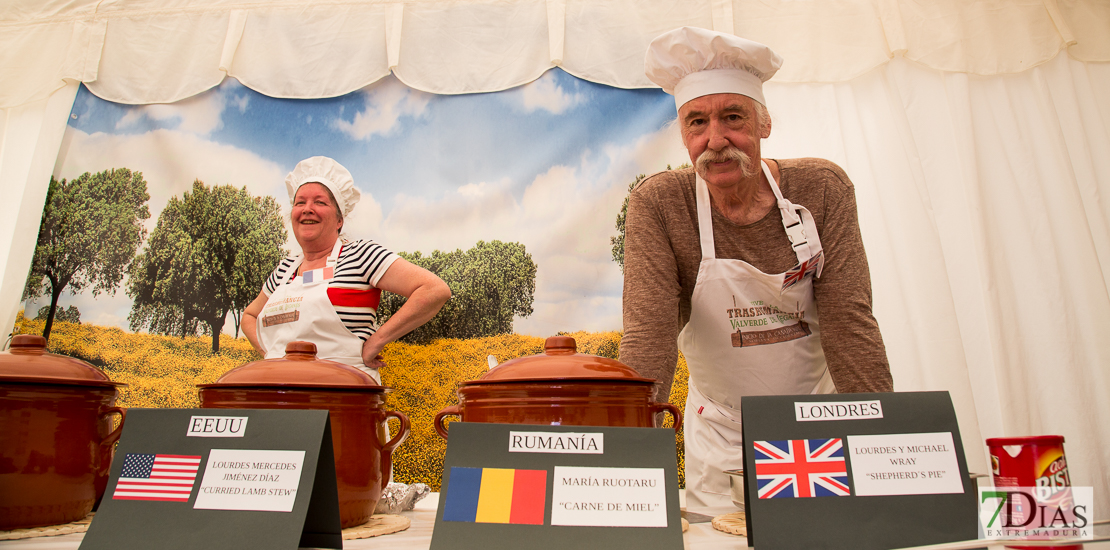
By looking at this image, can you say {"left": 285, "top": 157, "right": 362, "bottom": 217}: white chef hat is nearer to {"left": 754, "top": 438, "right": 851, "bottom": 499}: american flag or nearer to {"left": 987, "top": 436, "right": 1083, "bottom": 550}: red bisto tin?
{"left": 754, "top": 438, "right": 851, "bottom": 499}: american flag

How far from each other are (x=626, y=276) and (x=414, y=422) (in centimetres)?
165

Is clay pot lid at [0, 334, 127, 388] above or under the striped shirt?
under

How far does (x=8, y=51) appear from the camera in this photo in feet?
9.11

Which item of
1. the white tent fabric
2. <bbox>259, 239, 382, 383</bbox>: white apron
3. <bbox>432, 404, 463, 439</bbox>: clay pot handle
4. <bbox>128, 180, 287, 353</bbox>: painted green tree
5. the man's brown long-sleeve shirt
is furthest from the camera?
<bbox>128, 180, 287, 353</bbox>: painted green tree

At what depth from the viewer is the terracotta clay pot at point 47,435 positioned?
0.70 metres

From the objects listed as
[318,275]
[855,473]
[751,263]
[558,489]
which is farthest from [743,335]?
[318,275]

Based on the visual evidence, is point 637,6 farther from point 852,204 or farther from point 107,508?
point 107,508

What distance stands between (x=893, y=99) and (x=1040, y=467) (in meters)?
Answer: 2.25

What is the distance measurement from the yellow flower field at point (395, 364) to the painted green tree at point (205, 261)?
80 mm

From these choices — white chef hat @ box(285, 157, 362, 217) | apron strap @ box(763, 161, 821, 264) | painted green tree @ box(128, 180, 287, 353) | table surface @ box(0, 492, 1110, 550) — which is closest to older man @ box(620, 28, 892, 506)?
apron strap @ box(763, 161, 821, 264)

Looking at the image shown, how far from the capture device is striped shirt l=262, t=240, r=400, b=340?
238 cm

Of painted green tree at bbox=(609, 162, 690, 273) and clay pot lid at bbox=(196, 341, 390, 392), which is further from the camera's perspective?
painted green tree at bbox=(609, 162, 690, 273)

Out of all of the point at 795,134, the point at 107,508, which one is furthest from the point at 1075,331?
the point at 107,508

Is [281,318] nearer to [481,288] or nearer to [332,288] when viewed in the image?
[332,288]
